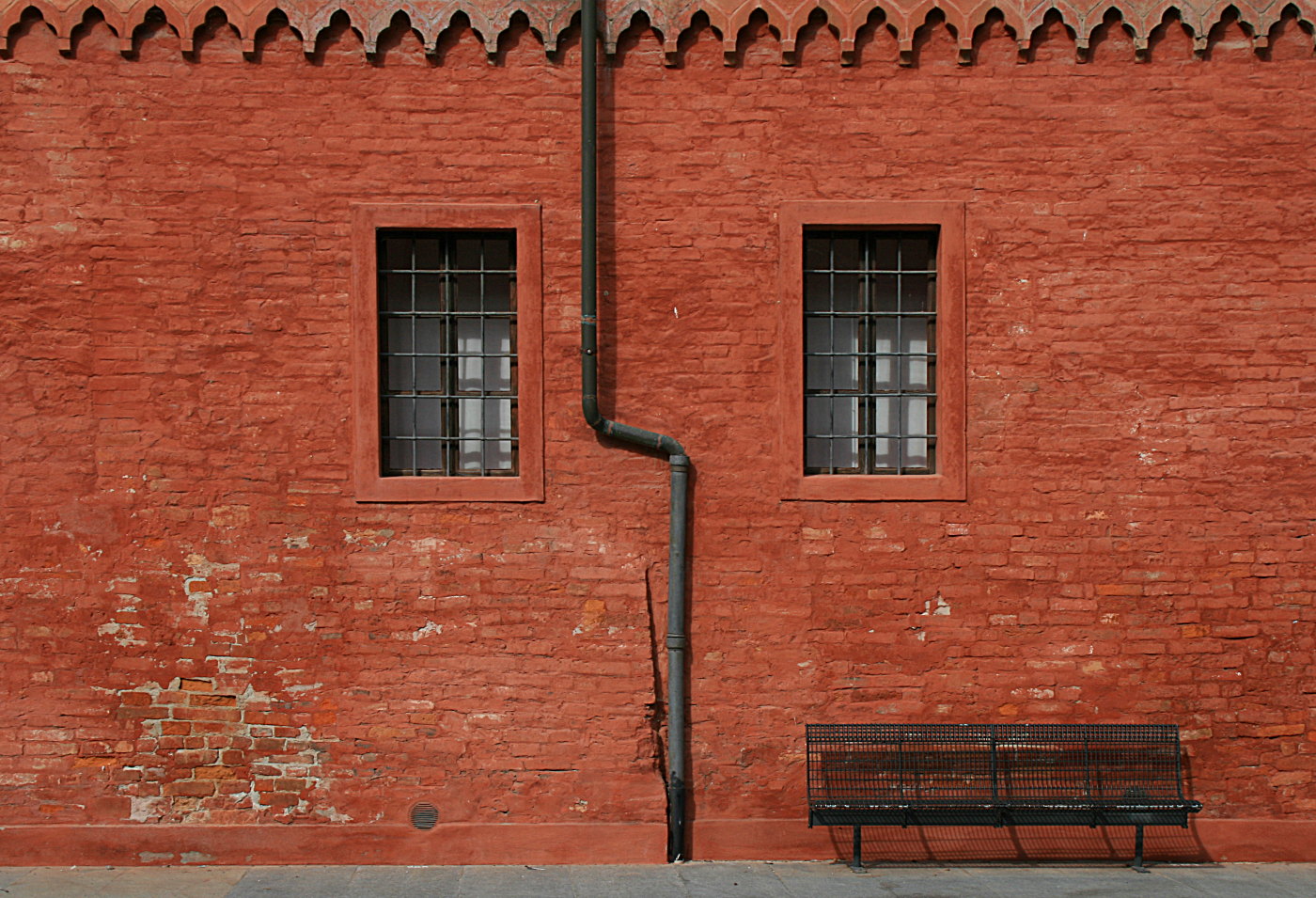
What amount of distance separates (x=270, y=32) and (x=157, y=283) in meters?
1.69

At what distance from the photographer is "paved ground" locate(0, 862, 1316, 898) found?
7391 mm

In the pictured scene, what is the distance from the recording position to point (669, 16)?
816cm

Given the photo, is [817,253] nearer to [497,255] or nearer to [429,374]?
[497,255]

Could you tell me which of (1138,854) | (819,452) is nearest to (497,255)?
(819,452)

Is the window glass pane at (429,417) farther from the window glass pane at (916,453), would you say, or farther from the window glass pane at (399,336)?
the window glass pane at (916,453)

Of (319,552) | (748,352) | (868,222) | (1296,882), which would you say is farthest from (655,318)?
(1296,882)

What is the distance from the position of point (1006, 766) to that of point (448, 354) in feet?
14.1

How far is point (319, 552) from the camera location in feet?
26.4

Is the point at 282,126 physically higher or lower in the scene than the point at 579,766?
higher

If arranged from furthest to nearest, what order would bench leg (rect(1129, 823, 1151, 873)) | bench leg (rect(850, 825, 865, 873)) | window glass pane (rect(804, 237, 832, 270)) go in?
1. window glass pane (rect(804, 237, 832, 270))
2. bench leg (rect(1129, 823, 1151, 873))
3. bench leg (rect(850, 825, 865, 873))

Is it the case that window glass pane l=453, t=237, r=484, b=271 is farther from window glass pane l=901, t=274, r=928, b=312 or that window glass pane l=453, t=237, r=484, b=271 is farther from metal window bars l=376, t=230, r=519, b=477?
window glass pane l=901, t=274, r=928, b=312

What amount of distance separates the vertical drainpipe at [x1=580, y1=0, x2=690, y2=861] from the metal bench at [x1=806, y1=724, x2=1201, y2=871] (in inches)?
32.5

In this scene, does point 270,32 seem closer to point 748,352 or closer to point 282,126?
point 282,126

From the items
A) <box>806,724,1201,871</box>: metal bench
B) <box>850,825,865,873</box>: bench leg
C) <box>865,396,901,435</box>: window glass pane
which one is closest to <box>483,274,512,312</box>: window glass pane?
<box>865,396,901,435</box>: window glass pane
